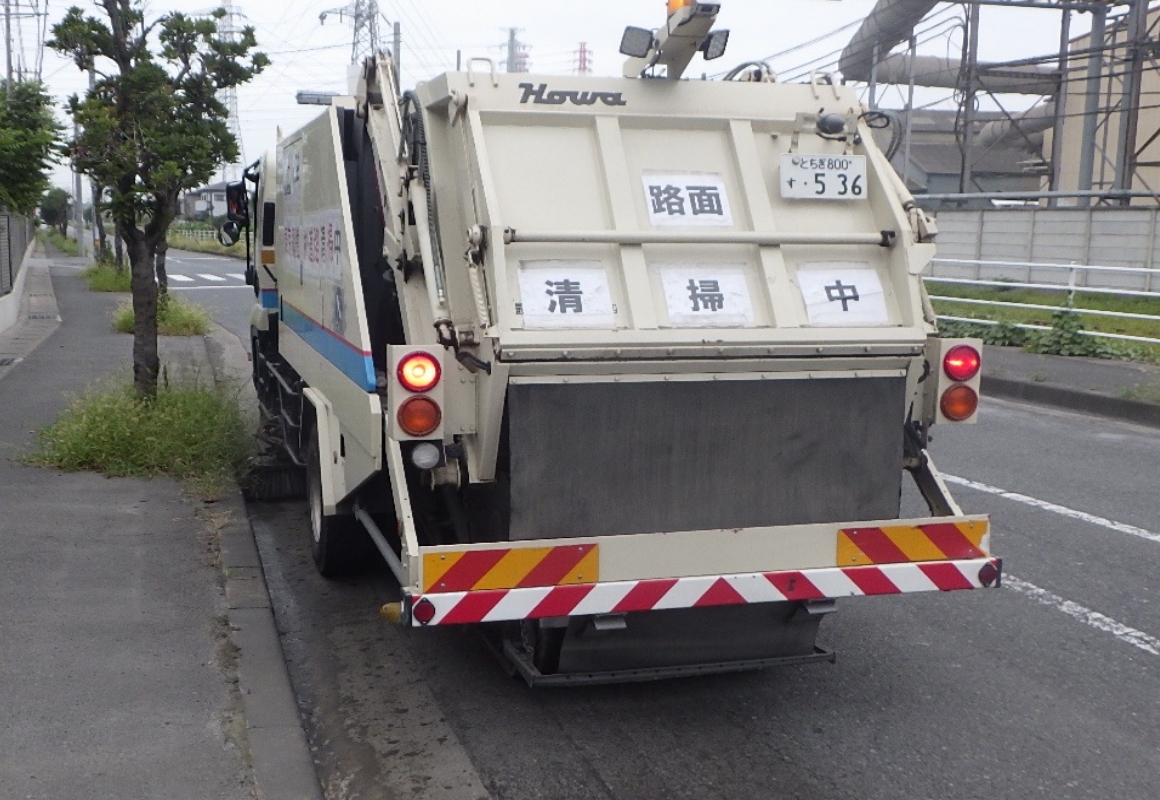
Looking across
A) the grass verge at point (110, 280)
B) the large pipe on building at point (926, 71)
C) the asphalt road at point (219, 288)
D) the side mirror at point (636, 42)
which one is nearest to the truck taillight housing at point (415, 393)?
the side mirror at point (636, 42)

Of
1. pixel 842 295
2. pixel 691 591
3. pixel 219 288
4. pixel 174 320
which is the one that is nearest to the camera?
pixel 691 591

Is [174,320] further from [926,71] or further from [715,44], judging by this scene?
[926,71]

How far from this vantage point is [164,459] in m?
8.78

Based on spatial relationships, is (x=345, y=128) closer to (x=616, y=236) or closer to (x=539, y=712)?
(x=616, y=236)

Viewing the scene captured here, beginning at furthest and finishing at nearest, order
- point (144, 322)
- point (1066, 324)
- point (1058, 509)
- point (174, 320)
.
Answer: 1. point (174, 320)
2. point (1066, 324)
3. point (144, 322)
4. point (1058, 509)

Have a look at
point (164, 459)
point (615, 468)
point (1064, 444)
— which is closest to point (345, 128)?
point (615, 468)

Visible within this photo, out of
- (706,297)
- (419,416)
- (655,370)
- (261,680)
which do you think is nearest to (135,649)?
(261,680)

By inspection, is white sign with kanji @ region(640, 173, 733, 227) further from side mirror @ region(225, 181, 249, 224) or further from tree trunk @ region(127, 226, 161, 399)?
side mirror @ region(225, 181, 249, 224)

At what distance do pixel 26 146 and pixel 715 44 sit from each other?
6384mm

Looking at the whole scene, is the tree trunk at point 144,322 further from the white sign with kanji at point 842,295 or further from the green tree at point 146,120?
the white sign with kanji at point 842,295

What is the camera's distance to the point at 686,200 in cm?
494

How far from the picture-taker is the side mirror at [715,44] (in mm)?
5004

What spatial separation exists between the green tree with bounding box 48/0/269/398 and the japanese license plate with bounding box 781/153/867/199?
573 centimetres

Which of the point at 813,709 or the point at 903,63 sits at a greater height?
the point at 903,63
